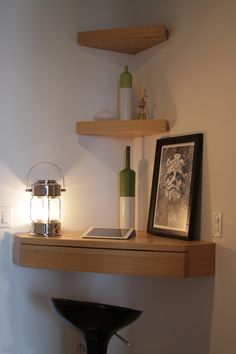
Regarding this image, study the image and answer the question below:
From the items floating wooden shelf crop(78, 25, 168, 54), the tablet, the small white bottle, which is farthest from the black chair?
floating wooden shelf crop(78, 25, 168, 54)

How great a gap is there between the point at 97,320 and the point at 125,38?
138 centimetres

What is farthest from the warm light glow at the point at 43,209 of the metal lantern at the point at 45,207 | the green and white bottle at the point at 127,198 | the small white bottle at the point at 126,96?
the small white bottle at the point at 126,96

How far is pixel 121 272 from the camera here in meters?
1.88

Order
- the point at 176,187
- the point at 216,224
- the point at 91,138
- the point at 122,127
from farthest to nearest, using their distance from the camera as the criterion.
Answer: the point at 91,138 < the point at 122,127 < the point at 176,187 < the point at 216,224

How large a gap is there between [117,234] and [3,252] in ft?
1.95

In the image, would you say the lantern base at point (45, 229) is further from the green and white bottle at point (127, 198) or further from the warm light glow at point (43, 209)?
the green and white bottle at point (127, 198)

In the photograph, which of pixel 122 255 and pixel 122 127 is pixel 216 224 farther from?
pixel 122 127

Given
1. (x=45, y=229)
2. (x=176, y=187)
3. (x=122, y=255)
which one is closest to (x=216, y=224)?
(x=176, y=187)

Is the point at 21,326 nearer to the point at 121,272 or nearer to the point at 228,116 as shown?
the point at 121,272

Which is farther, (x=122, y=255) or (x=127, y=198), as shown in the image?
(x=127, y=198)

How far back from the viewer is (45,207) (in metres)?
2.17

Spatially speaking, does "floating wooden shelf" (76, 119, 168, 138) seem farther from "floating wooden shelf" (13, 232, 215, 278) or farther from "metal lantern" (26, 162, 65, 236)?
"floating wooden shelf" (13, 232, 215, 278)

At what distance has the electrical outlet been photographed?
6.09 feet

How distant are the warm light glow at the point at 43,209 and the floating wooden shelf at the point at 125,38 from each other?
0.84m
